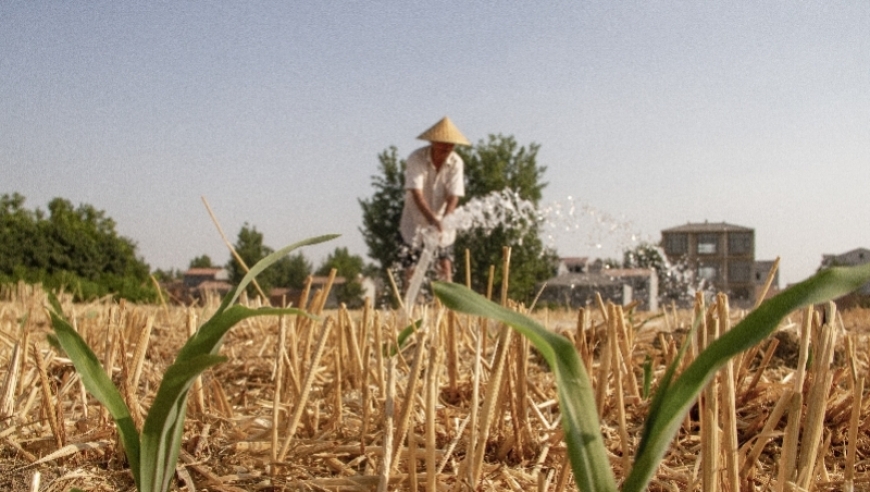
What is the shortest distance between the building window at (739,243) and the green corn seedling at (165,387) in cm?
7073

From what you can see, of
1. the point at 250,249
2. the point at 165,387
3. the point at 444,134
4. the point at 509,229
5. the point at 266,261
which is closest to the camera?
the point at 165,387

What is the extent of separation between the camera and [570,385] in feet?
2.35

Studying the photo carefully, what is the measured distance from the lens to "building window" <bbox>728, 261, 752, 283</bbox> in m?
65.3

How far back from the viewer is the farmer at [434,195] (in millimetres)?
8245

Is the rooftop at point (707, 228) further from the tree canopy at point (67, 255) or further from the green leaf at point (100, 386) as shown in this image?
the green leaf at point (100, 386)

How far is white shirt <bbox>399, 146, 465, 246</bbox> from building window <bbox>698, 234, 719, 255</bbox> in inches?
2461

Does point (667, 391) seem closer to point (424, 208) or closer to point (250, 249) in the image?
point (424, 208)

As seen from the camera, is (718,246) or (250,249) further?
(718,246)

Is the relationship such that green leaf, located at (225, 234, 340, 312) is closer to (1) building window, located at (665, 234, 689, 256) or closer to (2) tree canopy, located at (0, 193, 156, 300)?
(2) tree canopy, located at (0, 193, 156, 300)

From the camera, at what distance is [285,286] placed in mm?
64125

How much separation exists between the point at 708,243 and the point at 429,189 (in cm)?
6372

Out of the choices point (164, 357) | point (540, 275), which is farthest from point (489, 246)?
point (164, 357)

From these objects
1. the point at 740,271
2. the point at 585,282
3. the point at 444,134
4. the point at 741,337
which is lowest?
the point at 585,282

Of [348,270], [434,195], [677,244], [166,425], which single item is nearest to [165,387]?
[166,425]
